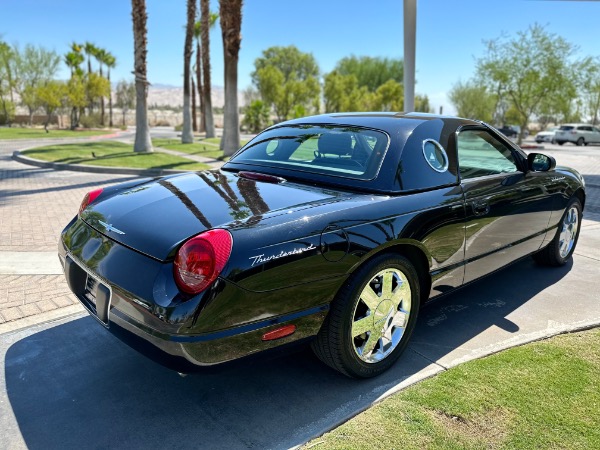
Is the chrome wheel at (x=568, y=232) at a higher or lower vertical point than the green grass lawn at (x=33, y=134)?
lower

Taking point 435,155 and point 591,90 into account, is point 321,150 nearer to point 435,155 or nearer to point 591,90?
point 435,155

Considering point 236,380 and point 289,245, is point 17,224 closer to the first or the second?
point 236,380

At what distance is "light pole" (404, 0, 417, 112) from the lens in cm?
997

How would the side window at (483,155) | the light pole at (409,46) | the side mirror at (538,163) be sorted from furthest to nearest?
the light pole at (409,46)
the side mirror at (538,163)
the side window at (483,155)

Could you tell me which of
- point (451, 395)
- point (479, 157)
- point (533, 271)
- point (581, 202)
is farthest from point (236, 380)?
point (581, 202)

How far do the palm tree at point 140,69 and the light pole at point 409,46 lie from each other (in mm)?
9264

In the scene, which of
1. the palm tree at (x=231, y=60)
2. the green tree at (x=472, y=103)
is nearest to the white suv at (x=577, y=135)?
the green tree at (x=472, y=103)

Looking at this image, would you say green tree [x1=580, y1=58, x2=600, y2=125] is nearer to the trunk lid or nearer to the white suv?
the white suv

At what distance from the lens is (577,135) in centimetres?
3356

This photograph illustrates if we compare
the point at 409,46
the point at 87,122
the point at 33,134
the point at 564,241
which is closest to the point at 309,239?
the point at 564,241

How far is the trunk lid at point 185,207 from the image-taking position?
7.80ft

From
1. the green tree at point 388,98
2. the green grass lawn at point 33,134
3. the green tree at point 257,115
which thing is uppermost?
the green tree at point 388,98

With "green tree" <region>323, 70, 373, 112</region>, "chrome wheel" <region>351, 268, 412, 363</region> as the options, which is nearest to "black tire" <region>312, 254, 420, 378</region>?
"chrome wheel" <region>351, 268, 412, 363</region>

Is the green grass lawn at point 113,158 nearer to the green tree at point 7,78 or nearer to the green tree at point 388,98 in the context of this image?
the green tree at point 7,78
